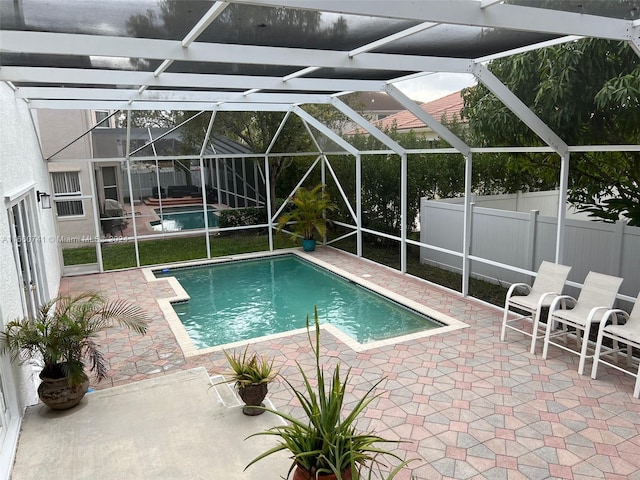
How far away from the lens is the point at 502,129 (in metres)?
7.55

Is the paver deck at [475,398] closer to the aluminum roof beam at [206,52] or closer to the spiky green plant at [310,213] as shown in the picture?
the aluminum roof beam at [206,52]

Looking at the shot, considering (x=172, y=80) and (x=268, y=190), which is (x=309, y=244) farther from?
(x=172, y=80)

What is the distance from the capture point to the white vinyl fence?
697 cm

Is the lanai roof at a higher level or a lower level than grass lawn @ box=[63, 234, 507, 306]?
higher

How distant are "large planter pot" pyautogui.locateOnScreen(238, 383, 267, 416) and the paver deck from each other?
47 cm

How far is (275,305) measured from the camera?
9.52m

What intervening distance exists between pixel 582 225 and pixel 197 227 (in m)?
9.91

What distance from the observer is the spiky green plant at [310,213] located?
1312 cm

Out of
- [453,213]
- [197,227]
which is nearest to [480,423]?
[453,213]

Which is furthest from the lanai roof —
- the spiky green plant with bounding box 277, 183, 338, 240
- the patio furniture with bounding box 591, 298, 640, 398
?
the spiky green plant with bounding box 277, 183, 338, 240

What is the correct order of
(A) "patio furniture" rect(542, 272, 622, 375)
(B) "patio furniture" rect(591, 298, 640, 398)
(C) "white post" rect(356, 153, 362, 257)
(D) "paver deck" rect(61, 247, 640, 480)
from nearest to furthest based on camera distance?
(D) "paver deck" rect(61, 247, 640, 480) < (B) "patio furniture" rect(591, 298, 640, 398) < (A) "patio furniture" rect(542, 272, 622, 375) < (C) "white post" rect(356, 153, 362, 257)

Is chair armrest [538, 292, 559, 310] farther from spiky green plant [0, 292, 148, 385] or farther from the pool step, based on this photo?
spiky green plant [0, 292, 148, 385]

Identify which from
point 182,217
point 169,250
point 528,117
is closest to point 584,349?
point 528,117

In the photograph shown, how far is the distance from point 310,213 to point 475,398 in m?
8.41
